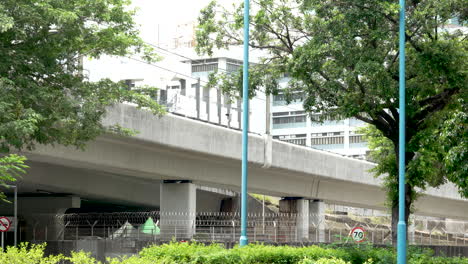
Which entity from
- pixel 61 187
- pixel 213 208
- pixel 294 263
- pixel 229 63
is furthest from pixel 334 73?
pixel 229 63

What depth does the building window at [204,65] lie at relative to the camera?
84469 mm

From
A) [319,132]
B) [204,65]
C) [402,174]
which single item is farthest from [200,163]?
[319,132]

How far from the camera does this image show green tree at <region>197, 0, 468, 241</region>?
75.3 feet

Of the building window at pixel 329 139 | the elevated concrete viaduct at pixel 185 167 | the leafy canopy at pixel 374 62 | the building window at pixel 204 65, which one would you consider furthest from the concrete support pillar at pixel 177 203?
the building window at pixel 329 139

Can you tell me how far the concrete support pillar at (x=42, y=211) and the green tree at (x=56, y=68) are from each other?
1430 cm

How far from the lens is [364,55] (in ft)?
75.6

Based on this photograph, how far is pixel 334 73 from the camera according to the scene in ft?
78.8

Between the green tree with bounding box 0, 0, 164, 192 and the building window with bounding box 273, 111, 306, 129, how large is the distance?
242ft

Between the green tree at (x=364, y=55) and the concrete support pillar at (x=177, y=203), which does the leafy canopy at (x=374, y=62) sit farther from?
the concrete support pillar at (x=177, y=203)

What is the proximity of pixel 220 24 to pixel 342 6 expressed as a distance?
4.96 meters

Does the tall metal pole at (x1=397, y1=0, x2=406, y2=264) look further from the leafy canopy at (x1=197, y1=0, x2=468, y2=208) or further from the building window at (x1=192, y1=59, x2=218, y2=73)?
the building window at (x1=192, y1=59, x2=218, y2=73)

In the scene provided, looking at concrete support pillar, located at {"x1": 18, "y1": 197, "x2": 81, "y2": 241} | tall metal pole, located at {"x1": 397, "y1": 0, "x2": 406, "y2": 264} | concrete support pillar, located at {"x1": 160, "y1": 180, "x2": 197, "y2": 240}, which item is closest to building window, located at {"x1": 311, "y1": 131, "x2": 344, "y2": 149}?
concrete support pillar, located at {"x1": 18, "y1": 197, "x2": 81, "y2": 241}

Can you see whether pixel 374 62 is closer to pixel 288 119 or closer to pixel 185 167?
pixel 185 167

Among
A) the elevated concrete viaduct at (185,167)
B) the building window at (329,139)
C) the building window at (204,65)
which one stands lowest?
the elevated concrete viaduct at (185,167)
